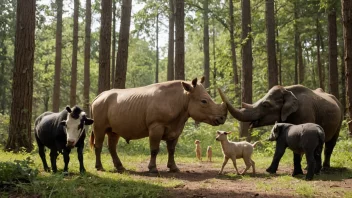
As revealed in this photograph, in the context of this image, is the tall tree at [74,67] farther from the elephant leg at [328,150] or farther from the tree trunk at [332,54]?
the elephant leg at [328,150]

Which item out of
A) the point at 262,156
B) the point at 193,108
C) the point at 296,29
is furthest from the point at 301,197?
the point at 296,29

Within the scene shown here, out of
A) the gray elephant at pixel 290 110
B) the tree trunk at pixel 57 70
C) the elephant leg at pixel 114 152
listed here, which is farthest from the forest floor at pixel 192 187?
the tree trunk at pixel 57 70

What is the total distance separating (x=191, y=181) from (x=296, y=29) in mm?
24291

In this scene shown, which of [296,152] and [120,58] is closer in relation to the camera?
[296,152]

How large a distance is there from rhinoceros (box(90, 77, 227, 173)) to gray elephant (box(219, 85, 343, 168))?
23.7 inches

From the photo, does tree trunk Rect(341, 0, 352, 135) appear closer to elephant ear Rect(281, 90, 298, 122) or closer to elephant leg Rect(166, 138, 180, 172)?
elephant ear Rect(281, 90, 298, 122)

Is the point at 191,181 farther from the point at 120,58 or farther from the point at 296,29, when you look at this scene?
the point at 296,29

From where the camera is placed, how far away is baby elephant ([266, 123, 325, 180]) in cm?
748

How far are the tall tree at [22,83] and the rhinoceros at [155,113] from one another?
3.59m

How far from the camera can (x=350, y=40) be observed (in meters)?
12.4

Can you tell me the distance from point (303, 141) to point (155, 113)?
346 centimetres

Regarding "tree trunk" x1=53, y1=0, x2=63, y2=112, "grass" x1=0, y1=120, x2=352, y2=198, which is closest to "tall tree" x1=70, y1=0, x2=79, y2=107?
"tree trunk" x1=53, y1=0, x2=63, y2=112

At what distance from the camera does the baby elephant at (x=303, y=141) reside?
748 cm

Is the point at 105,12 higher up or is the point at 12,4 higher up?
the point at 12,4
